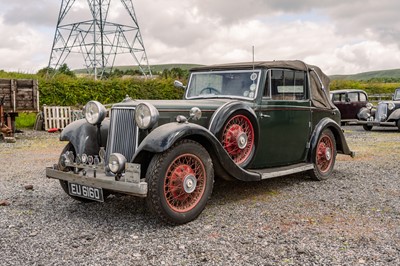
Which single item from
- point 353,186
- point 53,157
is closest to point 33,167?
point 53,157

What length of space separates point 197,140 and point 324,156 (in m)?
2.91

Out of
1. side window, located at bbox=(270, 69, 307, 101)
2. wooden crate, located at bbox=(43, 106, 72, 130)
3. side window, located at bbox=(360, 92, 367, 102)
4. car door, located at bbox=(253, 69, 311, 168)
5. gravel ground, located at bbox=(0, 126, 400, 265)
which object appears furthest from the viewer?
side window, located at bbox=(360, 92, 367, 102)

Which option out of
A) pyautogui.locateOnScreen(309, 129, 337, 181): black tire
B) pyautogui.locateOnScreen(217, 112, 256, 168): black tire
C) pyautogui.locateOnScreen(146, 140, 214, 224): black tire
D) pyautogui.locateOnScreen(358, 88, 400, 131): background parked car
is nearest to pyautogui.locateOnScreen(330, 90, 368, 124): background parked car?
pyautogui.locateOnScreen(358, 88, 400, 131): background parked car

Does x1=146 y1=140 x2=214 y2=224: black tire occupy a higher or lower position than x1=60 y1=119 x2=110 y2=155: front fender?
lower

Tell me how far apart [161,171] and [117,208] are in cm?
126

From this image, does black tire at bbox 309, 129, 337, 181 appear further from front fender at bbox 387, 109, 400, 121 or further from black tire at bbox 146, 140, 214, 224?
front fender at bbox 387, 109, 400, 121

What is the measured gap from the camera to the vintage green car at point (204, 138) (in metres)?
4.35

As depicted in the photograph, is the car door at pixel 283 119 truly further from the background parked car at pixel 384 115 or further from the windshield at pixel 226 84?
the background parked car at pixel 384 115

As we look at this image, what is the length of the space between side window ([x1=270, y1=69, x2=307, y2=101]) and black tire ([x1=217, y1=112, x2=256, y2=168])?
2.32ft

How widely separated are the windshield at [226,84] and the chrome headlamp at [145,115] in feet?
5.33

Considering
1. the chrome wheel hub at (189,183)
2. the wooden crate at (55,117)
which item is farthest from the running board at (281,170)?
the wooden crate at (55,117)

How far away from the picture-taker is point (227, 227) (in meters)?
4.38

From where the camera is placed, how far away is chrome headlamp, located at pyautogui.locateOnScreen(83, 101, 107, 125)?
17.2 feet

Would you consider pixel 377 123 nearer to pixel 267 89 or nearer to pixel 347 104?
pixel 347 104
